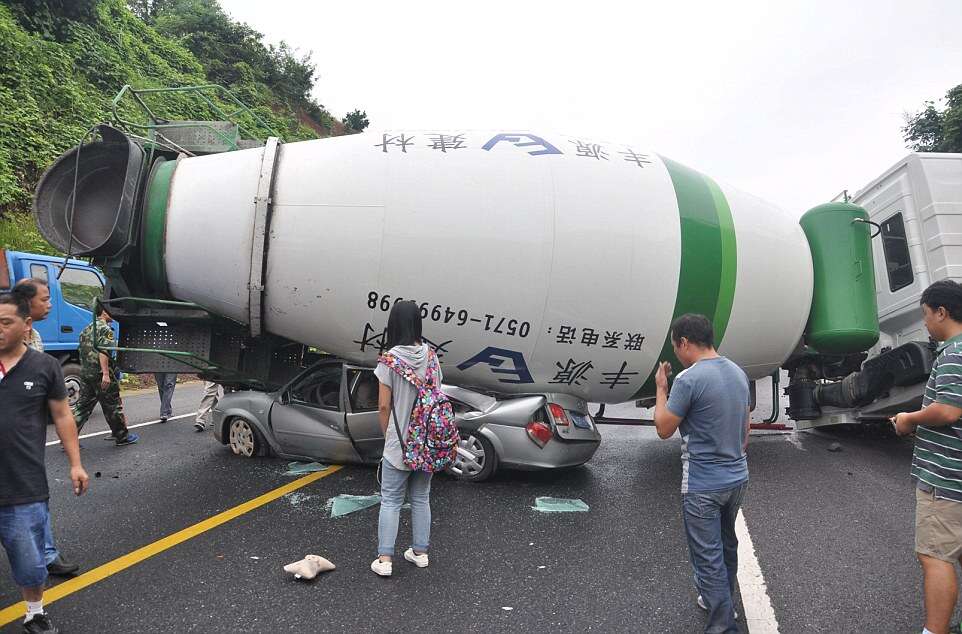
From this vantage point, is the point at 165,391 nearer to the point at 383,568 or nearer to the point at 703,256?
the point at 383,568

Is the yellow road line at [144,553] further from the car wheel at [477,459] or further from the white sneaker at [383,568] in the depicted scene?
the white sneaker at [383,568]

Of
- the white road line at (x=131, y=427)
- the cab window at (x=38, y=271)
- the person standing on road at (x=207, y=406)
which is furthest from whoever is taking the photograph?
the cab window at (x=38, y=271)

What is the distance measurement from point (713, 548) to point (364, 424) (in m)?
3.39

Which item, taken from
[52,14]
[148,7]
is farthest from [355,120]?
[52,14]

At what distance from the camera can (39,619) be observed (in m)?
2.65

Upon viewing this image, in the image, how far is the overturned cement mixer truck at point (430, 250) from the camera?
432 centimetres

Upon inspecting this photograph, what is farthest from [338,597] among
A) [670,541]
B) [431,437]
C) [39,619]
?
[670,541]

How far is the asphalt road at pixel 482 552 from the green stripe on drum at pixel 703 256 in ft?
4.94

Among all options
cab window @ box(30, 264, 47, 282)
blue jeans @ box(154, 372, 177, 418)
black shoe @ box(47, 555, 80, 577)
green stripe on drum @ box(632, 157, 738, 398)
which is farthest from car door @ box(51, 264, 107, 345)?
green stripe on drum @ box(632, 157, 738, 398)

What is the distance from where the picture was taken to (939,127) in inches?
827

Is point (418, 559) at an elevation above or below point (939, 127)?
below

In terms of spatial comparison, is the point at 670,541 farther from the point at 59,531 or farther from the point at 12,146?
the point at 12,146

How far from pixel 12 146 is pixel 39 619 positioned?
13.7 m

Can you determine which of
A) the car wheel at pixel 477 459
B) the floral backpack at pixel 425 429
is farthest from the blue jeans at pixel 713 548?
the car wheel at pixel 477 459
